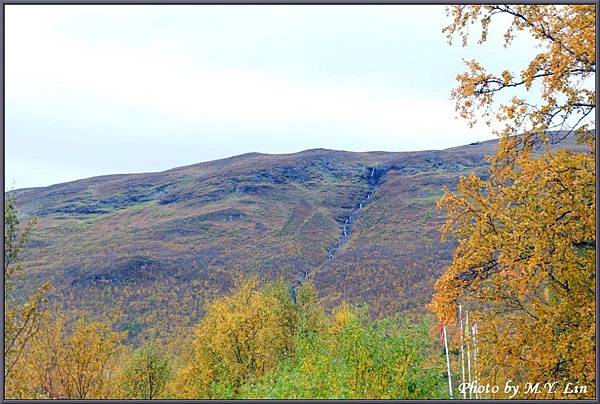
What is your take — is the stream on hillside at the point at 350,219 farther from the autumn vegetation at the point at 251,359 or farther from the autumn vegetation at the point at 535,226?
the autumn vegetation at the point at 535,226

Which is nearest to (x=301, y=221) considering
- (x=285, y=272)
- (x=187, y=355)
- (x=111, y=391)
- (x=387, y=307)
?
(x=285, y=272)

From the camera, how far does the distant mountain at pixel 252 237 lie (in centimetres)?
9238

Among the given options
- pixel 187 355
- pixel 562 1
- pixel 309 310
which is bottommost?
pixel 187 355

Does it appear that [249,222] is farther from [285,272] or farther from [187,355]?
[187,355]

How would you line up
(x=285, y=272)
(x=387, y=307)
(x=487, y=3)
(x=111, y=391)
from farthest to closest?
(x=285, y=272), (x=387, y=307), (x=111, y=391), (x=487, y=3)

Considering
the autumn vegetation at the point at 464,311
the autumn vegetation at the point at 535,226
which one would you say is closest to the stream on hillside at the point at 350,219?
the autumn vegetation at the point at 464,311

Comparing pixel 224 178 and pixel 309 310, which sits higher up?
pixel 224 178

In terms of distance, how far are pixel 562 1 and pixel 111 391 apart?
26869 millimetres

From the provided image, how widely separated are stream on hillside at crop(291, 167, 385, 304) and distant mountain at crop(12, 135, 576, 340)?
46 centimetres

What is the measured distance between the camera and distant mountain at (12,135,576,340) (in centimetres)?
9238

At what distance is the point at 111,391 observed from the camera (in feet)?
95.2

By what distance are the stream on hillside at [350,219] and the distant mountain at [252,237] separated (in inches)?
18.0

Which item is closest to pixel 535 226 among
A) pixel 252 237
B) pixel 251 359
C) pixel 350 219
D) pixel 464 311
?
pixel 464 311

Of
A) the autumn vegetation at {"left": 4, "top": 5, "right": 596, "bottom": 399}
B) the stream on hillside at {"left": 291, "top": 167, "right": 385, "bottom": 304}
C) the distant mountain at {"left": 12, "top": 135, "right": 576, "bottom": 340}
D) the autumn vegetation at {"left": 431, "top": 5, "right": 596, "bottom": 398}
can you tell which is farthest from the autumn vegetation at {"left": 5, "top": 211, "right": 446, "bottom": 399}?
the stream on hillside at {"left": 291, "top": 167, "right": 385, "bottom": 304}
